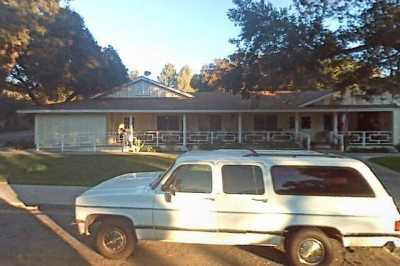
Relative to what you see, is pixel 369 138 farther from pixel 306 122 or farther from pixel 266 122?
pixel 266 122

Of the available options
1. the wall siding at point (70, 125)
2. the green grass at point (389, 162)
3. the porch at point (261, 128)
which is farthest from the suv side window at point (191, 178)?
the wall siding at point (70, 125)

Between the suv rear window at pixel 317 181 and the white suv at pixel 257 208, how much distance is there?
1 centimetres

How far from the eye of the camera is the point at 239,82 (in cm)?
2292

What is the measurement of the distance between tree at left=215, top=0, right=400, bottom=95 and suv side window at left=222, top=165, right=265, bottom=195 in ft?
34.5

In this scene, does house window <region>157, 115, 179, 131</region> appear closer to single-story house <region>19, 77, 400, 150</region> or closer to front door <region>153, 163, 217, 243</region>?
single-story house <region>19, 77, 400, 150</region>

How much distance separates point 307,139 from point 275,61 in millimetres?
12057

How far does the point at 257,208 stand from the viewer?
6.75 m

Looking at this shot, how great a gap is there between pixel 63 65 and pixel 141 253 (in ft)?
95.7

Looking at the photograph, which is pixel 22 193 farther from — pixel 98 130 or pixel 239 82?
pixel 98 130

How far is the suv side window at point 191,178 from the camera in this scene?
695 centimetres

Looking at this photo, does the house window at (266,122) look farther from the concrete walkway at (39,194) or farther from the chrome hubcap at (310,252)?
the chrome hubcap at (310,252)

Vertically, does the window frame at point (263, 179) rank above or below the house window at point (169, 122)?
below

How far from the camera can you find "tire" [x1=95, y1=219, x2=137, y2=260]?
7004mm

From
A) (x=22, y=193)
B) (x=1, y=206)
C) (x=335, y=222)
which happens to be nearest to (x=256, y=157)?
(x=335, y=222)
